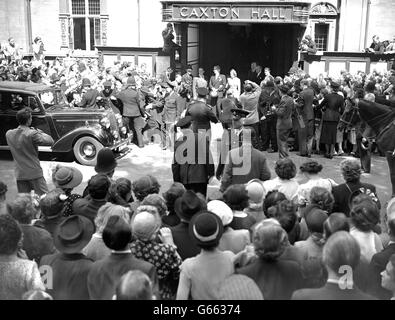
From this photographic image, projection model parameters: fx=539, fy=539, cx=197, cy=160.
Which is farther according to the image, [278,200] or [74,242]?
[278,200]

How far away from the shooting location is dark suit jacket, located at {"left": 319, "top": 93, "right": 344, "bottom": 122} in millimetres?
12148

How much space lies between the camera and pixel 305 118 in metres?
12.4

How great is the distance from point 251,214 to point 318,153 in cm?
827

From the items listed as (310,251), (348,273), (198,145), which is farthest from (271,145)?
(348,273)

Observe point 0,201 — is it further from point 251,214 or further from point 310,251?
point 310,251

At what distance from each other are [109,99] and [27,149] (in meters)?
5.93

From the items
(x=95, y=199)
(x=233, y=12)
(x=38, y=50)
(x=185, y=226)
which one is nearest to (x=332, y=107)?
(x=233, y=12)

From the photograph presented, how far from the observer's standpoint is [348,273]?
3.40 metres

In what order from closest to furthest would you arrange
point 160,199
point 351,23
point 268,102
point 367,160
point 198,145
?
A: point 160,199 < point 198,145 < point 367,160 < point 268,102 < point 351,23

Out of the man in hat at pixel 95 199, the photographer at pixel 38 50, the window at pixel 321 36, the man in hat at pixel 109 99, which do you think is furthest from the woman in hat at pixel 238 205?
the window at pixel 321 36

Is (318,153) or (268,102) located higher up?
(268,102)

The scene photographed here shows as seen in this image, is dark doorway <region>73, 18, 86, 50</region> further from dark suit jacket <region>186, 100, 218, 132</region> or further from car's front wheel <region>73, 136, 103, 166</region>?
dark suit jacket <region>186, 100, 218, 132</region>

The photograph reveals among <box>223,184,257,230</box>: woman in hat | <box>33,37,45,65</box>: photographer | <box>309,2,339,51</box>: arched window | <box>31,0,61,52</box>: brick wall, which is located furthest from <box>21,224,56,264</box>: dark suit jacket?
<box>31,0,61,52</box>: brick wall

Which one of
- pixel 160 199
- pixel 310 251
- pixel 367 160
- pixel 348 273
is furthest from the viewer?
pixel 367 160
